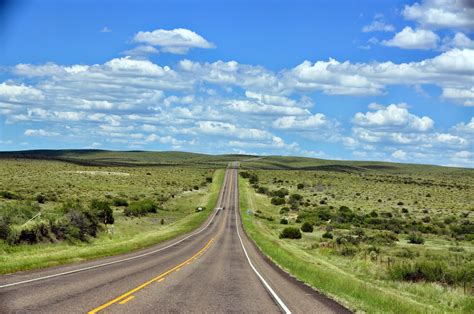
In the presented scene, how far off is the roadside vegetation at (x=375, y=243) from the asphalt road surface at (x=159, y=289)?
1.62m

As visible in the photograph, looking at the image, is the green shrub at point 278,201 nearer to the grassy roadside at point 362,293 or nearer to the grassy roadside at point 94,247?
the grassy roadside at point 94,247

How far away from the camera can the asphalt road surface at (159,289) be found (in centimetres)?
1377

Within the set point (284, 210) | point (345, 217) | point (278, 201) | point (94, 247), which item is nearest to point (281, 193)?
point (278, 201)

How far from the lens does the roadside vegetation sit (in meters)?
19.9

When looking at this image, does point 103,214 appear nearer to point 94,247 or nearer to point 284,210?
point 94,247

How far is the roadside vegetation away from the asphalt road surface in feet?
5.31

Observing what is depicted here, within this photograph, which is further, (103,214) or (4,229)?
(103,214)

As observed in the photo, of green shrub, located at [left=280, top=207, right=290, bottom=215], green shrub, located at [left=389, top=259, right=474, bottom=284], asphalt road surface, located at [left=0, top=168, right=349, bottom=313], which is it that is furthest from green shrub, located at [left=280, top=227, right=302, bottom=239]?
green shrub, located at [left=280, top=207, right=290, bottom=215]

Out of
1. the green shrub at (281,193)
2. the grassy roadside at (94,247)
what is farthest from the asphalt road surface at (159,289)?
the green shrub at (281,193)

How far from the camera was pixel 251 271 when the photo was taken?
85.0ft

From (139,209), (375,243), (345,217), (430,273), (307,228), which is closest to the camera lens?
(430,273)

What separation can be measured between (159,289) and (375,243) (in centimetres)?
3251

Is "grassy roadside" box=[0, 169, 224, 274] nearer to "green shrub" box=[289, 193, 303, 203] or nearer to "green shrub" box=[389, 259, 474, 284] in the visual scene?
"green shrub" box=[389, 259, 474, 284]

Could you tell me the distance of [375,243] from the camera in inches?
1828
